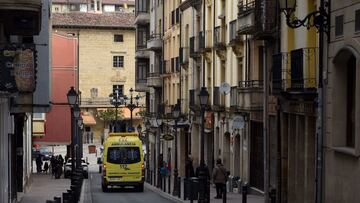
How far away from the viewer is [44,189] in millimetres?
38000

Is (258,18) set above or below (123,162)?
above

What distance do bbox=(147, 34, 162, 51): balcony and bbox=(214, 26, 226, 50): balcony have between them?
22098 mm

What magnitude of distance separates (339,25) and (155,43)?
44.5 m

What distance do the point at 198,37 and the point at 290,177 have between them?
2115 centimetres

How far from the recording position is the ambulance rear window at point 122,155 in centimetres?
3856

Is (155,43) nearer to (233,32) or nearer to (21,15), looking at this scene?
(233,32)

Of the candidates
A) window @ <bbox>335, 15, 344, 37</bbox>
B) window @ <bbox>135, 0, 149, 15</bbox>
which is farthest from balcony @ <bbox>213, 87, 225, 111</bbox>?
window @ <bbox>135, 0, 149, 15</bbox>

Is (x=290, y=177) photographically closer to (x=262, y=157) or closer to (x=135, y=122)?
(x=262, y=157)

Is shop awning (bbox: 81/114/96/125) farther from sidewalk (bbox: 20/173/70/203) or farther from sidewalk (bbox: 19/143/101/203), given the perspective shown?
sidewalk (bbox: 20/173/70/203)

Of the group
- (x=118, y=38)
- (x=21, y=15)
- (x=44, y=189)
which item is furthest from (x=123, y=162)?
(x=118, y=38)

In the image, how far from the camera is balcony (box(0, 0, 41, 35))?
51.5ft

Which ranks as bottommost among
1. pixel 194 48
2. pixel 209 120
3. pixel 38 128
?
pixel 38 128

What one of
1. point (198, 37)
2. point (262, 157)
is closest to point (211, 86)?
point (198, 37)

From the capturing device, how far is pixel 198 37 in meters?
45.8
